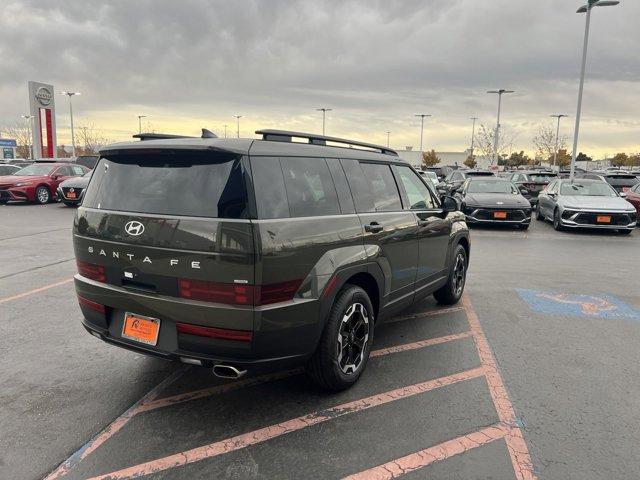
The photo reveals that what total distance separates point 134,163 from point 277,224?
1.15m

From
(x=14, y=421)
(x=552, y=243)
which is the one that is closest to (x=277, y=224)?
(x=14, y=421)

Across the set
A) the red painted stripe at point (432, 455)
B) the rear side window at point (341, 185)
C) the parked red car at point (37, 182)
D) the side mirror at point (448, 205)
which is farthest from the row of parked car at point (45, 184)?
the red painted stripe at point (432, 455)

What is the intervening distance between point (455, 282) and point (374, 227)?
8.09ft

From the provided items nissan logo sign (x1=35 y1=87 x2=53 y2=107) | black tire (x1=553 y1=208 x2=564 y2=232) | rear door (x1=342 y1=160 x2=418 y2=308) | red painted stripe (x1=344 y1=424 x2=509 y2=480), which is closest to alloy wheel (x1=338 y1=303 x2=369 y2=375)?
rear door (x1=342 y1=160 x2=418 y2=308)

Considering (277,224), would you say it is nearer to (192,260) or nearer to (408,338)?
A: (192,260)

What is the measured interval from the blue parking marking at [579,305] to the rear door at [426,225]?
1578 millimetres

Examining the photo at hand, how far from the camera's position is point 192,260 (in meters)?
2.87

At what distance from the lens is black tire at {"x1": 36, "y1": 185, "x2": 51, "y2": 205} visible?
1811 centimetres

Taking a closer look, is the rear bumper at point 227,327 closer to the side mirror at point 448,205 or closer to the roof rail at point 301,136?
the roof rail at point 301,136

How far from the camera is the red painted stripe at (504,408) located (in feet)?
9.04

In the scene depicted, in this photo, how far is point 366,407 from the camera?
3393mm

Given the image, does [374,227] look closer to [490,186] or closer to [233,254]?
[233,254]

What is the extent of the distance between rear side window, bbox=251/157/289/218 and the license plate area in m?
1.02

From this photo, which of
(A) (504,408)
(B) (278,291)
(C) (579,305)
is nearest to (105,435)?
(B) (278,291)
